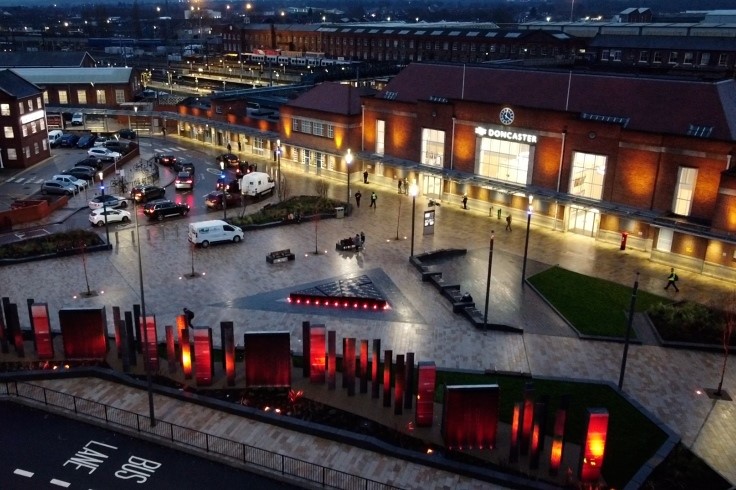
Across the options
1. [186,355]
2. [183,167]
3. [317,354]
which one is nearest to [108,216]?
[183,167]

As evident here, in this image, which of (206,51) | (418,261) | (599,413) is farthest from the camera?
(206,51)

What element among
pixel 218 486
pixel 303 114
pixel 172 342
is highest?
pixel 303 114

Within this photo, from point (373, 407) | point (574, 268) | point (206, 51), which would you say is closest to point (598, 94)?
point (574, 268)

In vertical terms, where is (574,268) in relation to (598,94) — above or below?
below

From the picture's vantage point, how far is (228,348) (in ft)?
77.6

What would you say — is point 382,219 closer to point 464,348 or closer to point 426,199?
point 426,199

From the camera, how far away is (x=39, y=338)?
2527cm

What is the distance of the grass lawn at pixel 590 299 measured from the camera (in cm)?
2977

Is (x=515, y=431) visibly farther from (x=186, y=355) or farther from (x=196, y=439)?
(x=186, y=355)

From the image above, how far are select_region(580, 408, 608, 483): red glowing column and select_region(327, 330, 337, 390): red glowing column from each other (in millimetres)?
9096

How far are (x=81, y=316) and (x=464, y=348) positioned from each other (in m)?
15.8

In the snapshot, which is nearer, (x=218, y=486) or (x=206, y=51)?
(x=218, y=486)

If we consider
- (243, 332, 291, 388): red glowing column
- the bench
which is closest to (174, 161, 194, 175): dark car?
the bench

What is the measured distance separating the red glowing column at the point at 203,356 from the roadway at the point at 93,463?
3.34 m
